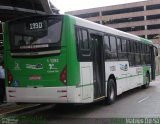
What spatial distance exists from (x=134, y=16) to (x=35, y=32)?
93.9m

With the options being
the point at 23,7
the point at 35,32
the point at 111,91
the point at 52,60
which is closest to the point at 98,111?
the point at 111,91

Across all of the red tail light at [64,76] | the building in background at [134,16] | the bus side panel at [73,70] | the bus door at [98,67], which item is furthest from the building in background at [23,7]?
the building in background at [134,16]

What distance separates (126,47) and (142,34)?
86.6m

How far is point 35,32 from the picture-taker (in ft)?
38.7

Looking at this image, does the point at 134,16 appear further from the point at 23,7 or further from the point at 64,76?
the point at 64,76

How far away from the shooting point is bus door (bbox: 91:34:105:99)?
43.2 ft

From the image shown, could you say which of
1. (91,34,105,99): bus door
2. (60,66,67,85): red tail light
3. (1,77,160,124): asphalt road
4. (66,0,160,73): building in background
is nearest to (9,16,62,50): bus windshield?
(60,66,67,85): red tail light

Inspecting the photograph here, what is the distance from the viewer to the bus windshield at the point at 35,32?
37.8 feet

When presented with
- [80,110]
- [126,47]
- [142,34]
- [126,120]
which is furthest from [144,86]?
→ [142,34]

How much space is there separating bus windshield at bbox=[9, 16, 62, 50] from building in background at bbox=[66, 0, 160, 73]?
88.1 m

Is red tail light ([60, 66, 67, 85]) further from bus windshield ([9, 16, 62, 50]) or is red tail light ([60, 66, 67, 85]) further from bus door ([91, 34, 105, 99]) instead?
bus door ([91, 34, 105, 99])

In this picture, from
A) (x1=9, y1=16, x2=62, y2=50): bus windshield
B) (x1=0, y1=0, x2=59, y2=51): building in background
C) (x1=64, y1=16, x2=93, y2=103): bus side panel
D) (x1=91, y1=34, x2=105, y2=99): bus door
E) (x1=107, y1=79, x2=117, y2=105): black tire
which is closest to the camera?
(x1=64, y1=16, x2=93, y2=103): bus side panel

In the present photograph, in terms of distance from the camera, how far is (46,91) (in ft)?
37.5

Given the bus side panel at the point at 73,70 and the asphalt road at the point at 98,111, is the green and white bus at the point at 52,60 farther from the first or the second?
the asphalt road at the point at 98,111
